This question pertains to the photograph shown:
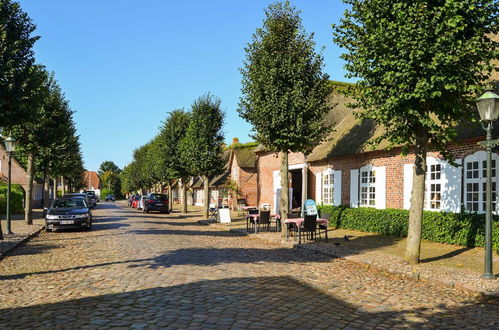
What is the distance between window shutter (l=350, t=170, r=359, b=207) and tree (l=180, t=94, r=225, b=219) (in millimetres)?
11094

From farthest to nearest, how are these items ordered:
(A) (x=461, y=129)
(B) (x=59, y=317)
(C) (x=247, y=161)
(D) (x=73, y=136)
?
(C) (x=247, y=161)
(D) (x=73, y=136)
(A) (x=461, y=129)
(B) (x=59, y=317)

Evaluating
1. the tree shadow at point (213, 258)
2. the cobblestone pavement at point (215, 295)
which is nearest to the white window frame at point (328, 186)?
the tree shadow at point (213, 258)

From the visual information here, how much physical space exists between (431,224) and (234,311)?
35.7 ft

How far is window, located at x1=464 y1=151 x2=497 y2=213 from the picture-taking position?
13.5 metres

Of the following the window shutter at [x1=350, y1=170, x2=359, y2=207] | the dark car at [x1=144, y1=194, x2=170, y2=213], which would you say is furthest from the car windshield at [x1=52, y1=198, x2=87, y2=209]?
the dark car at [x1=144, y1=194, x2=170, y2=213]

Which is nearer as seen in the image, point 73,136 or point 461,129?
point 461,129

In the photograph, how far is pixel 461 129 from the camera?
1447 centimetres

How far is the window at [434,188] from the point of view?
51.3ft

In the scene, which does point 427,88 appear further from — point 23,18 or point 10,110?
point 23,18

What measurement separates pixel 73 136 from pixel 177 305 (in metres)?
24.9

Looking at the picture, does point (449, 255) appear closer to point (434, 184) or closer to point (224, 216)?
point (434, 184)

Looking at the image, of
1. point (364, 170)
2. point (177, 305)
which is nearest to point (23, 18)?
point (177, 305)

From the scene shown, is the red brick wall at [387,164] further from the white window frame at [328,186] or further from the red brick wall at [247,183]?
the red brick wall at [247,183]

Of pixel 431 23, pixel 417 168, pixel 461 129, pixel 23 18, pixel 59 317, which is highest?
pixel 23 18
